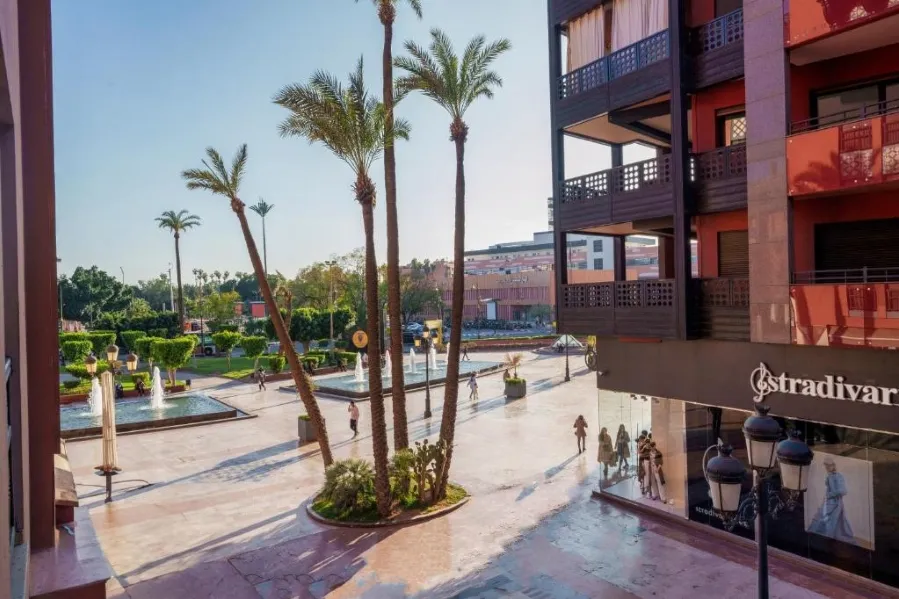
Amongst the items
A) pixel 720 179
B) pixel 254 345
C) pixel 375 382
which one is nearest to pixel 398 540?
pixel 375 382

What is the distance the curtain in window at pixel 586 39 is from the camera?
50.2 ft

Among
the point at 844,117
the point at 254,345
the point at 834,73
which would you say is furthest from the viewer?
the point at 254,345

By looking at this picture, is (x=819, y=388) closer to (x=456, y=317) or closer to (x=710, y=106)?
(x=710, y=106)

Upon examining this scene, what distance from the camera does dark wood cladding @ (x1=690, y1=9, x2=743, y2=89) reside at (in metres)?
12.5

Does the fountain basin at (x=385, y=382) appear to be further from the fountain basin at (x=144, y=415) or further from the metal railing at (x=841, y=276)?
the metal railing at (x=841, y=276)

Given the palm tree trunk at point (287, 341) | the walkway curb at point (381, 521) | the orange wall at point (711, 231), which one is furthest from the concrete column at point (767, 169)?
the palm tree trunk at point (287, 341)

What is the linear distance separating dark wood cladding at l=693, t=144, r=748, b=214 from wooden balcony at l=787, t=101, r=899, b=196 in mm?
1103

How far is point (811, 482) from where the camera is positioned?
1224cm

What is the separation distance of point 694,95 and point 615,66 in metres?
1.93

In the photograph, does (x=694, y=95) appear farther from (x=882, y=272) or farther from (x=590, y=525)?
(x=590, y=525)

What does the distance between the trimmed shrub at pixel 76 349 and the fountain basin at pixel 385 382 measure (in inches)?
672

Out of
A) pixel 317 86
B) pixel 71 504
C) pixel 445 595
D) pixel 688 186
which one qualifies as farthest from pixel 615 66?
pixel 71 504

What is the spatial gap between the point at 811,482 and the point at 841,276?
13.3 feet

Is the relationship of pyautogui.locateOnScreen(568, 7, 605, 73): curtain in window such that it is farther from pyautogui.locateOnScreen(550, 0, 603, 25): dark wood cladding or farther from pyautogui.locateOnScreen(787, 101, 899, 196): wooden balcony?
pyautogui.locateOnScreen(787, 101, 899, 196): wooden balcony
